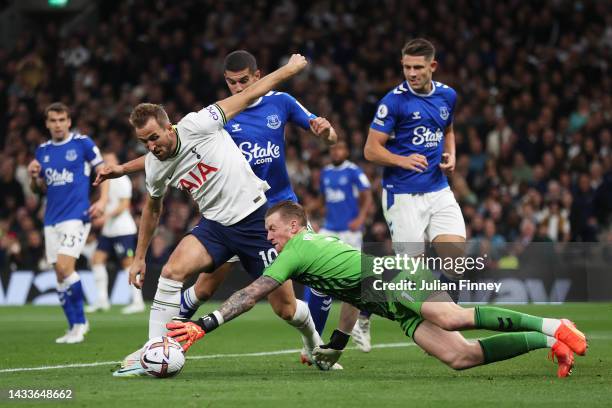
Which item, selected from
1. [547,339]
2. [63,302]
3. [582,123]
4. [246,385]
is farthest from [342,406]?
[582,123]

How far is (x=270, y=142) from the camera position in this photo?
9523 mm

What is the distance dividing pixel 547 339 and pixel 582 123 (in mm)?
14471

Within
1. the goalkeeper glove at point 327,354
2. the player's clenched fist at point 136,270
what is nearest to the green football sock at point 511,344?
the goalkeeper glove at point 327,354

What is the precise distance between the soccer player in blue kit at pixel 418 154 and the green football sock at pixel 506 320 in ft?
6.81

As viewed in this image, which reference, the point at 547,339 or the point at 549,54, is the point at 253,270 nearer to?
the point at 547,339

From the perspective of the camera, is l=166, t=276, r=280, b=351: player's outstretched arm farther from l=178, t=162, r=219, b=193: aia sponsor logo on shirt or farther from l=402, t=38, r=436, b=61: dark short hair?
l=402, t=38, r=436, b=61: dark short hair

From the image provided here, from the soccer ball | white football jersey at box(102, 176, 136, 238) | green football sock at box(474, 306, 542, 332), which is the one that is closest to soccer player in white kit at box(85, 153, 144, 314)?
white football jersey at box(102, 176, 136, 238)

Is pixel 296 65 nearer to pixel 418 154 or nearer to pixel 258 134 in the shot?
pixel 258 134

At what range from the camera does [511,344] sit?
311 inches

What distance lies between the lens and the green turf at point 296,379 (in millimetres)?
6914

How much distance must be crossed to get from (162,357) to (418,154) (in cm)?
319

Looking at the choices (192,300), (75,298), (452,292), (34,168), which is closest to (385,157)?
(452,292)

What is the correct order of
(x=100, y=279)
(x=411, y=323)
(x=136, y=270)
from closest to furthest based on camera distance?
(x=411, y=323) → (x=136, y=270) → (x=100, y=279)

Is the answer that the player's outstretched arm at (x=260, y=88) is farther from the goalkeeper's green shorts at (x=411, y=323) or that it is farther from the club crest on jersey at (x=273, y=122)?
the goalkeeper's green shorts at (x=411, y=323)
